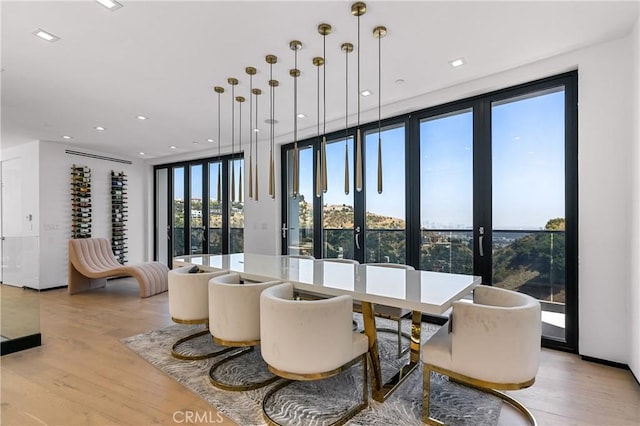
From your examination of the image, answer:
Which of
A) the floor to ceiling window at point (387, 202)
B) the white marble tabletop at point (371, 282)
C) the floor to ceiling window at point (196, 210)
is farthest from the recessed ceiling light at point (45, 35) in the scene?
the floor to ceiling window at point (196, 210)

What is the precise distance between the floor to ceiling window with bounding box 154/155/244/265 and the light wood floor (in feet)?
11.6

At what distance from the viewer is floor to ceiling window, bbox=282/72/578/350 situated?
3.23 m

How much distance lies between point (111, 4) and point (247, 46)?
0.98m

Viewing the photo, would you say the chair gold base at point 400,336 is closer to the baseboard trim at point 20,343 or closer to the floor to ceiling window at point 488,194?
the floor to ceiling window at point 488,194

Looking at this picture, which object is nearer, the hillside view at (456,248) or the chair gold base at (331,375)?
the chair gold base at (331,375)

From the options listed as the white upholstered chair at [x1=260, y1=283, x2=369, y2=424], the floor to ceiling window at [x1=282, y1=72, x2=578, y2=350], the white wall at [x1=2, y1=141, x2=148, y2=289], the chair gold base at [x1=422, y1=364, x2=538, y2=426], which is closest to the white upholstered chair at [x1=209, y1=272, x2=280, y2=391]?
the white upholstered chair at [x1=260, y1=283, x2=369, y2=424]

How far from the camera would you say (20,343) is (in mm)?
3246

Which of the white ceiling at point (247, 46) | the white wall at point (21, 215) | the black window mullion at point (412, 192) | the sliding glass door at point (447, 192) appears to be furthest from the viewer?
the white wall at point (21, 215)

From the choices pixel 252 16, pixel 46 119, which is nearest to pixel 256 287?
pixel 252 16

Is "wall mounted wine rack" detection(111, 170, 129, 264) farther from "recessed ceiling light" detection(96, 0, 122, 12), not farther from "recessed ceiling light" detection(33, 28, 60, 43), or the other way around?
"recessed ceiling light" detection(96, 0, 122, 12)

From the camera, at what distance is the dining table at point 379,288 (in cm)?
201

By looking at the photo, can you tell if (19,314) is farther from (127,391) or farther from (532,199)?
(532,199)

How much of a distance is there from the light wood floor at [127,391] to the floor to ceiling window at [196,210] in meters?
3.54

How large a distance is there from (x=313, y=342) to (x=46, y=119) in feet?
17.2
